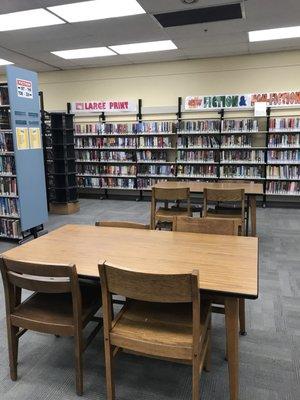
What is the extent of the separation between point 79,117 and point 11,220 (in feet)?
13.0

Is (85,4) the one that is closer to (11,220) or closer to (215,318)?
(11,220)

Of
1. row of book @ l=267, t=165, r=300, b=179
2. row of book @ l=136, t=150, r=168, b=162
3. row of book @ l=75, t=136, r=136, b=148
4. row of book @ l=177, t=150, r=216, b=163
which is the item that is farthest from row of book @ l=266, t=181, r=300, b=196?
row of book @ l=75, t=136, r=136, b=148

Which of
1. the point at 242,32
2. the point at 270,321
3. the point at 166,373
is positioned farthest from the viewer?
the point at 242,32

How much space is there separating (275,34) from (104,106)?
3.75 m

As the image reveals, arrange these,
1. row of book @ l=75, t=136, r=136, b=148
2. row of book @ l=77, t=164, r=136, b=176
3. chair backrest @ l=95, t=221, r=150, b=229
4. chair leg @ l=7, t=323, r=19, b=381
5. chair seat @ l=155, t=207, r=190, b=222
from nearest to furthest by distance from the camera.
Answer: chair leg @ l=7, t=323, r=19, b=381, chair backrest @ l=95, t=221, r=150, b=229, chair seat @ l=155, t=207, r=190, b=222, row of book @ l=75, t=136, r=136, b=148, row of book @ l=77, t=164, r=136, b=176

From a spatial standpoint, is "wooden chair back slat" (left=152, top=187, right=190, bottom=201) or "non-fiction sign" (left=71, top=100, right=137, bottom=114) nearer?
"wooden chair back slat" (left=152, top=187, right=190, bottom=201)

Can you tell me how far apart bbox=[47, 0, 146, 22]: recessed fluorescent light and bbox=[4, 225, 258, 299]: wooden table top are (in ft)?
9.47

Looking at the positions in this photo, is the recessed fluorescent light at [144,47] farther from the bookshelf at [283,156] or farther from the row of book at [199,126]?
the bookshelf at [283,156]

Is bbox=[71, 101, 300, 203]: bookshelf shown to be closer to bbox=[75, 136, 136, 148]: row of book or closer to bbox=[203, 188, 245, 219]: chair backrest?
bbox=[75, 136, 136, 148]: row of book

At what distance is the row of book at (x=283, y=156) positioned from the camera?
6.11 metres

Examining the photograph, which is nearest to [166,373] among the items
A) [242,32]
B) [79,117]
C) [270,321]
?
[270,321]

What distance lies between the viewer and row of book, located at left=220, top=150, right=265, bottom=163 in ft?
20.6

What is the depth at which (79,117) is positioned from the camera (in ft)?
24.9

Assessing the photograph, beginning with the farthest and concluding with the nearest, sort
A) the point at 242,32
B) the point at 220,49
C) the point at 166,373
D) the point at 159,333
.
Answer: the point at 220,49 → the point at 242,32 → the point at 166,373 → the point at 159,333
